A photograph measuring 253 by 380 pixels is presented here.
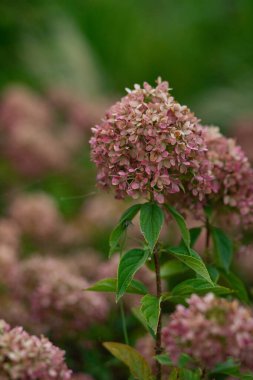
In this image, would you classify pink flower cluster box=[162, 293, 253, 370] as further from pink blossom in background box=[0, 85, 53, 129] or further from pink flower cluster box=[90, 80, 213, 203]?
pink blossom in background box=[0, 85, 53, 129]

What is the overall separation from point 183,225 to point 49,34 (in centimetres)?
748

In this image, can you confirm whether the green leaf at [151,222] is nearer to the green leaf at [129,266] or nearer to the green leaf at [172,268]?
the green leaf at [129,266]

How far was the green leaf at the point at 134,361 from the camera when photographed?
2090 mm

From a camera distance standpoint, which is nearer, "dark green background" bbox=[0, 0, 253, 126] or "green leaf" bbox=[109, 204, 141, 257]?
"green leaf" bbox=[109, 204, 141, 257]

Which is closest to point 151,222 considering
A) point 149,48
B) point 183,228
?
point 183,228

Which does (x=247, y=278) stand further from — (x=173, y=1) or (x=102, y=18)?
(x=173, y=1)

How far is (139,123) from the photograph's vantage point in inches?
75.7

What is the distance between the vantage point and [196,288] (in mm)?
1997

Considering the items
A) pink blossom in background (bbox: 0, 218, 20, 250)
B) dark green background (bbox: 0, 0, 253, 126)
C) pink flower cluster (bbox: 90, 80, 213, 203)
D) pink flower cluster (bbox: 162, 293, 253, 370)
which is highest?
dark green background (bbox: 0, 0, 253, 126)

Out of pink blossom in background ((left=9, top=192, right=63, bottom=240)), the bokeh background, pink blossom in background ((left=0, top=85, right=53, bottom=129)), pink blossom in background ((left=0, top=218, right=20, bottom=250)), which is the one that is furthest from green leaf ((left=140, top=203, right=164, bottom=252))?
pink blossom in background ((left=0, top=85, right=53, bottom=129))

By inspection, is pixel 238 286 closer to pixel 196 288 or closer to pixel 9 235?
pixel 196 288

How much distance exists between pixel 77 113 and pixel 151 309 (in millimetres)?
3576

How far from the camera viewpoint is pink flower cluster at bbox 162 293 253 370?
6.49ft

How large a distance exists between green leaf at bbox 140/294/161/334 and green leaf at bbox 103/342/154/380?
21cm
